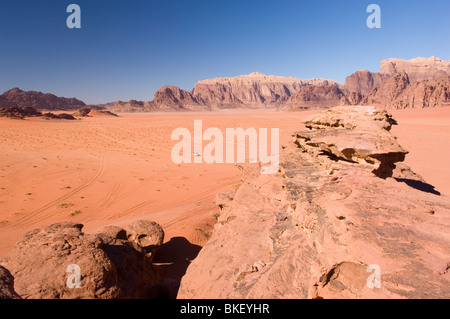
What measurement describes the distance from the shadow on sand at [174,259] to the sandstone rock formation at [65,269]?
1510 mm

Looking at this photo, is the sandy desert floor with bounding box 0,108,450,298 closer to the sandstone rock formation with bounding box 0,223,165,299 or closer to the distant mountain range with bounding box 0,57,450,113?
the sandstone rock formation with bounding box 0,223,165,299

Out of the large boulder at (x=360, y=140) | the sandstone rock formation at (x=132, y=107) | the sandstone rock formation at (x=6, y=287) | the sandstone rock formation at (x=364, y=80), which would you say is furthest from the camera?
the sandstone rock formation at (x=364, y=80)

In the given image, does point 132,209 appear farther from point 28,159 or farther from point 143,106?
point 143,106

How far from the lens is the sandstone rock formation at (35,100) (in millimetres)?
90088

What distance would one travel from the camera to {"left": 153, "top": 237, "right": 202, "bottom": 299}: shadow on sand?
545cm

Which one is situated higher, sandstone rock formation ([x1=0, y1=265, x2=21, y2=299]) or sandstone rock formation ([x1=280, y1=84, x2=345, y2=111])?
sandstone rock formation ([x1=280, y1=84, x2=345, y2=111])

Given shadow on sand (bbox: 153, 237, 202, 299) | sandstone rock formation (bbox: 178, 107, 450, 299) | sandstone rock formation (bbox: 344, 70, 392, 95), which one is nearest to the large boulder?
sandstone rock formation (bbox: 178, 107, 450, 299)

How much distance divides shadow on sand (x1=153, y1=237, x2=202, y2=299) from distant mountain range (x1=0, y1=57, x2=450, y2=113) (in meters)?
67.1

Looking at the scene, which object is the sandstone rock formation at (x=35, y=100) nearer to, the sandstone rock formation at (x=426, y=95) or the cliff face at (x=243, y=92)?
the cliff face at (x=243, y=92)

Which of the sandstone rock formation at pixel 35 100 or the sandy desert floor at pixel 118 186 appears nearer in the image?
the sandy desert floor at pixel 118 186

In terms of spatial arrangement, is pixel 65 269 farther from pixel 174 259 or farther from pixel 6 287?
pixel 174 259

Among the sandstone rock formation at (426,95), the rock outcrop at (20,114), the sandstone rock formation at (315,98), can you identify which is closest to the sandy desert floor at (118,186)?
the rock outcrop at (20,114)

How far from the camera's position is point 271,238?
4.05 meters

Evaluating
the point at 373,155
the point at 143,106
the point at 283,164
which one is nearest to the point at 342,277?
the point at 373,155
